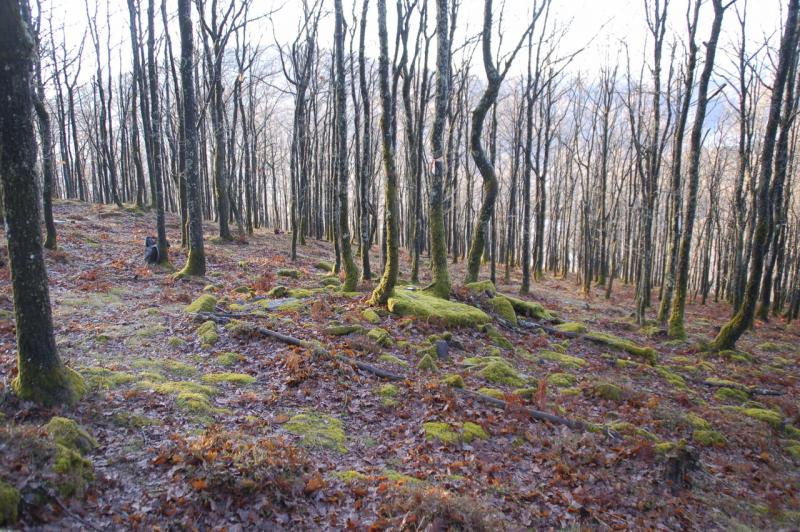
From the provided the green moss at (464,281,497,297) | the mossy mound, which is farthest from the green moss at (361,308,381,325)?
the green moss at (464,281,497,297)

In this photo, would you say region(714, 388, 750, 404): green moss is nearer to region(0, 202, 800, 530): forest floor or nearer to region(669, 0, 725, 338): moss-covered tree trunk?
region(0, 202, 800, 530): forest floor

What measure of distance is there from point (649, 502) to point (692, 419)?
120 inches

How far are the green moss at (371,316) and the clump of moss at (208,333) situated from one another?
3161mm

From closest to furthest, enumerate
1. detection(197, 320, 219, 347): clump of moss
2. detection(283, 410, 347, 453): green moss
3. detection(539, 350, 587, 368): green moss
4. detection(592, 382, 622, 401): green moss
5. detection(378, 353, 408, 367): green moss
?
1. detection(283, 410, 347, 453): green moss
2. detection(592, 382, 622, 401): green moss
3. detection(378, 353, 408, 367): green moss
4. detection(197, 320, 219, 347): clump of moss
5. detection(539, 350, 587, 368): green moss

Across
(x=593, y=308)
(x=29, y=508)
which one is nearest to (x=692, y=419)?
(x=29, y=508)

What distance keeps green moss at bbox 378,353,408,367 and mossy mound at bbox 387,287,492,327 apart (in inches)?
81.9

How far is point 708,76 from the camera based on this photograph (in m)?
12.3

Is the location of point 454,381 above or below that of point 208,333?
below

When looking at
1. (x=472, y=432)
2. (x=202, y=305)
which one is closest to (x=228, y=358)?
(x=202, y=305)

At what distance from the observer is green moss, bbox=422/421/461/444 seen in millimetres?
6039

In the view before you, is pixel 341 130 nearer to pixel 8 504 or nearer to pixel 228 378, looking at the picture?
pixel 228 378

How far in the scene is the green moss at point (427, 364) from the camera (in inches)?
321

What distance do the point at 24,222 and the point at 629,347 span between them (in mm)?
12165

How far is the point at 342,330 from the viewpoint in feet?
30.2
